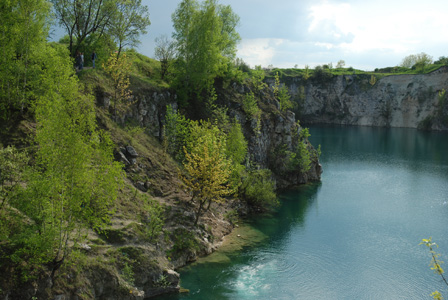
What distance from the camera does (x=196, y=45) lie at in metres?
53.1

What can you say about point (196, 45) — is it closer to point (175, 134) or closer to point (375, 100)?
point (175, 134)

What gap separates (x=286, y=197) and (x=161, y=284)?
99.1 ft

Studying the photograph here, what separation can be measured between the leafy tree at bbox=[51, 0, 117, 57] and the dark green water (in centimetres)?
3200

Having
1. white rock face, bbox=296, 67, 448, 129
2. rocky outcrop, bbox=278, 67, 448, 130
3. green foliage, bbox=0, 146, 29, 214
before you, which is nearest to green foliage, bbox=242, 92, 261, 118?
green foliage, bbox=0, 146, 29, 214

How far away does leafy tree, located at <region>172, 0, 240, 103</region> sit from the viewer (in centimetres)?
5284

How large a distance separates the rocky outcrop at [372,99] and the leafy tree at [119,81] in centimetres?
11812

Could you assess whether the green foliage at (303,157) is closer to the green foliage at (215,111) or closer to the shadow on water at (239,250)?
the shadow on water at (239,250)

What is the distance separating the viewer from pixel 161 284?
27.2 metres

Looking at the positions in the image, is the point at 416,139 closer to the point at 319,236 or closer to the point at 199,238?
the point at 319,236

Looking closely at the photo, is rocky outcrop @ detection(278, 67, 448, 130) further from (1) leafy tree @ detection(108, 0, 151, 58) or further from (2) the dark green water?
(1) leafy tree @ detection(108, 0, 151, 58)

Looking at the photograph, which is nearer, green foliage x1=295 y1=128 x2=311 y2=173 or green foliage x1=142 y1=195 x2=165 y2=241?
green foliage x1=142 y1=195 x2=165 y2=241

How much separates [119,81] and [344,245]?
2932 cm

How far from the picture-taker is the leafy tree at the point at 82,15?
153 feet

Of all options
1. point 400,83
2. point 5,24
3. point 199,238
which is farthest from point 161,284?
point 400,83
